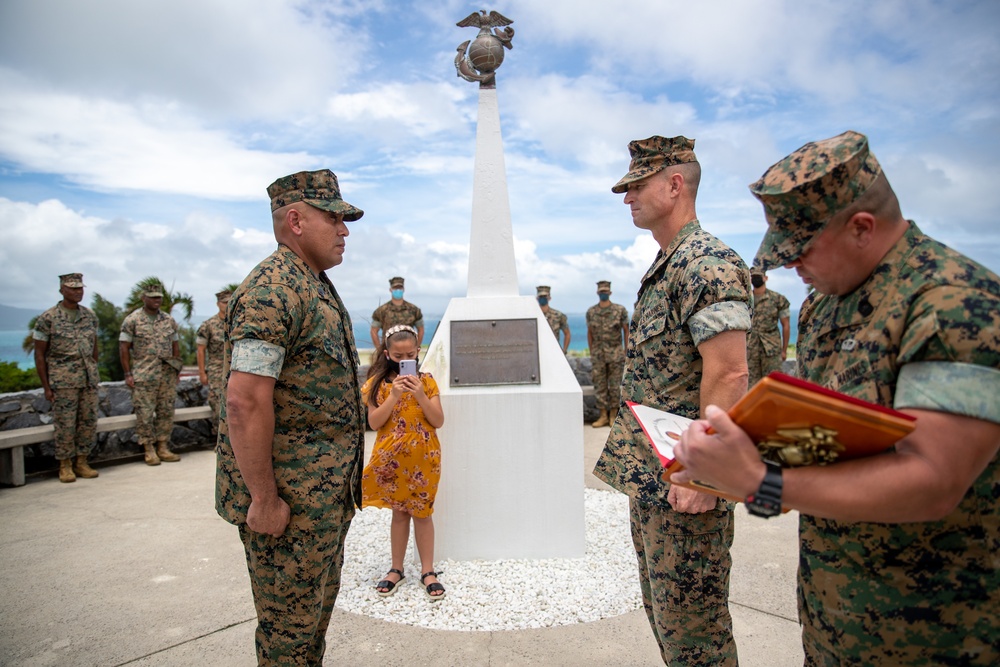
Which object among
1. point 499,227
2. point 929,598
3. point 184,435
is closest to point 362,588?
point 499,227

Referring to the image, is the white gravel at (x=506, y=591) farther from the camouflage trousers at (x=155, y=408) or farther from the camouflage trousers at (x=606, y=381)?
the camouflage trousers at (x=606, y=381)

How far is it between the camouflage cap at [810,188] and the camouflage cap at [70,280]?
767 centimetres

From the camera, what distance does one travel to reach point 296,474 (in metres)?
2.21

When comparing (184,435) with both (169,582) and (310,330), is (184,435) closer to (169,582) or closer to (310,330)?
(169,582)

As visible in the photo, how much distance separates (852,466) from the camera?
1.14m

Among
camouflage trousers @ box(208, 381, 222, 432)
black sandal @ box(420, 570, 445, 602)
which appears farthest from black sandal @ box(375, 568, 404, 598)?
camouflage trousers @ box(208, 381, 222, 432)

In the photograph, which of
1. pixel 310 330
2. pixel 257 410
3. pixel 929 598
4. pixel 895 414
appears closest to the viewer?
pixel 895 414

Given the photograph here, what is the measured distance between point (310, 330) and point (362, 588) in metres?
2.25

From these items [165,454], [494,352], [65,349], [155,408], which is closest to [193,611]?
[494,352]

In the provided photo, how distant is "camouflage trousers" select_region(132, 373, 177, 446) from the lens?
7742 mm

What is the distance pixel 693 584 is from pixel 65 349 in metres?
7.31

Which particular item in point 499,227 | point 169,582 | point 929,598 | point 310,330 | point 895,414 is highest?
point 499,227

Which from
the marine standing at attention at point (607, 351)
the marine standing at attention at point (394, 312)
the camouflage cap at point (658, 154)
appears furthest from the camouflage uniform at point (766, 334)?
the camouflage cap at point (658, 154)

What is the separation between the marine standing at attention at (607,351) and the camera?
978cm
